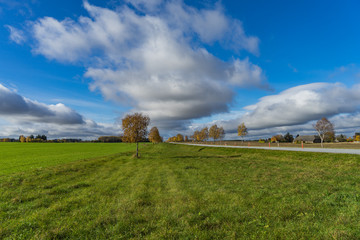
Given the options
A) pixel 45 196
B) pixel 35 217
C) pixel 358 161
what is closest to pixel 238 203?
pixel 35 217

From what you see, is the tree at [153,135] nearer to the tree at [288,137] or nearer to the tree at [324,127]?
the tree at [324,127]

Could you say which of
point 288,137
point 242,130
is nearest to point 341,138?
point 288,137

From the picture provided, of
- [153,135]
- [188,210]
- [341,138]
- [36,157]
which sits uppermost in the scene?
[153,135]

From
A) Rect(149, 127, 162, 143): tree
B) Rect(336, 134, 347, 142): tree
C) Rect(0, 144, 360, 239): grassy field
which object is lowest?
Rect(336, 134, 347, 142): tree

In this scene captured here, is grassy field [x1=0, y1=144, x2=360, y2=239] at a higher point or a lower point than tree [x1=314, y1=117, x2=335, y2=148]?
lower

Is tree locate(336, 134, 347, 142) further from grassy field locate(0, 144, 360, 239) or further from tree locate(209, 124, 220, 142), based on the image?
grassy field locate(0, 144, 360, 239)

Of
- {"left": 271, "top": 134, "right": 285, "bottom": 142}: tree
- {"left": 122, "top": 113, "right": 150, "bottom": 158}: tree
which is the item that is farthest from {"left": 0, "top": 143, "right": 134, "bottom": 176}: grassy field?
{"left": 271, "top": 134, "right": 285, "bottom": 142}: tree

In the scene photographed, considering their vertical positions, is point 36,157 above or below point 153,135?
below

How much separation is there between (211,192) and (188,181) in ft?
9.84

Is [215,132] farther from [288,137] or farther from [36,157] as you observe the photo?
[36,157]

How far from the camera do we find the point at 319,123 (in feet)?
198

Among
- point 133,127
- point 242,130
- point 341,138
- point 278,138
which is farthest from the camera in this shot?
point 278,138

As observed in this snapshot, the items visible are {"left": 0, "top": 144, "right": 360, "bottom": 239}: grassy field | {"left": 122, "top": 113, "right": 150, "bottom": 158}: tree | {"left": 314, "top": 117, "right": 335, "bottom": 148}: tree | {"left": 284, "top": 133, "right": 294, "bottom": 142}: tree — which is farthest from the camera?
{"left": 284, "top": 133, "right": 294, "bottom": 142}: tree

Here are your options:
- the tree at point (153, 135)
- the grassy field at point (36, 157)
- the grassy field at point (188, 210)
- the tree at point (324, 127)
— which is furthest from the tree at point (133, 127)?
the tree at point (324, 127)
